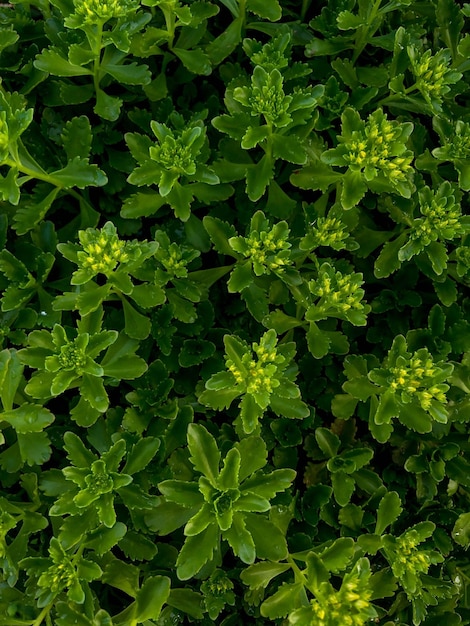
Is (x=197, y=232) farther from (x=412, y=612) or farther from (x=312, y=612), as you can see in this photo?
(x=412, y=612)

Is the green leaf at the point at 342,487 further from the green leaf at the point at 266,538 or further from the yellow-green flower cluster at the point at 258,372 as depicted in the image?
the yellow-green flower cluster at the point at 258,372

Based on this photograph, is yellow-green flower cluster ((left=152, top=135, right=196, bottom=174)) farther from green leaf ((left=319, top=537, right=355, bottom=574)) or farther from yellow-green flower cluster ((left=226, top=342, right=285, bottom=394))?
green leaf ((left=319, top=537, right=355, bottom=574))

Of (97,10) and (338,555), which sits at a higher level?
(97,10)

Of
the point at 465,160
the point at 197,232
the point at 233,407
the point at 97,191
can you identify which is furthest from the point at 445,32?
the point at 233,407

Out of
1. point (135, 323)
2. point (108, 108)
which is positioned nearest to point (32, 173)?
point (108, 108)

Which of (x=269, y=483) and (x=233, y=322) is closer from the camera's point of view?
(x=269, y=483)

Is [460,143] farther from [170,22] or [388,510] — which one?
[388,510]
